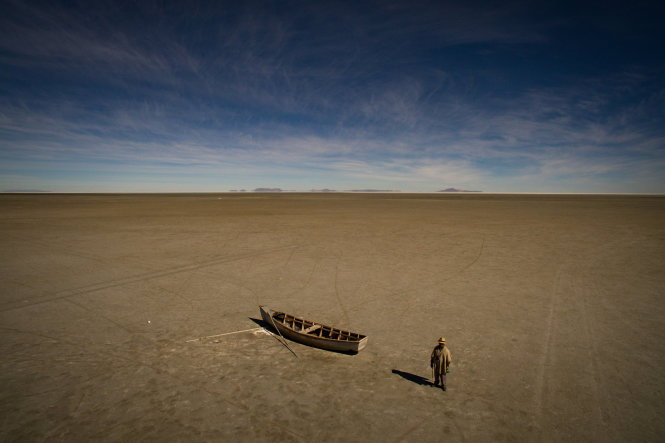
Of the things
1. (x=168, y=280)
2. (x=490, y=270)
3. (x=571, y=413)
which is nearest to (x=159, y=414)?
(x=571, y=413)

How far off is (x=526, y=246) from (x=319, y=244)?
1500 cm

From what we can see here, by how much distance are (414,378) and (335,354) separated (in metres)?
2.24

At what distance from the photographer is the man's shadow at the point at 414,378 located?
Answer: 718 cm

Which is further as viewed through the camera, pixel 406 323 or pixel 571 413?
pixel 406 323

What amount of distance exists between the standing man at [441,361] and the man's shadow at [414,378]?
35 cm

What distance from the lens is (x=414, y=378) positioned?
7375 millimetres

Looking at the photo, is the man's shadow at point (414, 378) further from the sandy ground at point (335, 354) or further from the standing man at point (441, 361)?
the standing man at point (441, 361)

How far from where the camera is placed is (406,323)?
1030cm

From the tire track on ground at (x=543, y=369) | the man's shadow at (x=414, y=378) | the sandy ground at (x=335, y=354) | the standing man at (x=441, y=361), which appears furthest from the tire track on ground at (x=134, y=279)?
the tire track on ground at (x=543, y=369)

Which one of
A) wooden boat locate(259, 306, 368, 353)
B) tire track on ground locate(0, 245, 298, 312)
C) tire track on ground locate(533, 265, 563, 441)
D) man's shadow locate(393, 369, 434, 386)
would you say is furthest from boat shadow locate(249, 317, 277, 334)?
tire track on ground locate(0, 245, 298, 312)

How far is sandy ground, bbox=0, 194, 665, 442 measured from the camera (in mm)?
6047

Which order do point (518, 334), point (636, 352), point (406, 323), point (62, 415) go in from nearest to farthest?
point (62, 415) < point (636, 352) < point (518, 334) < point (406, 323)

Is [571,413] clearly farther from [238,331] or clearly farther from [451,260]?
[451,260]

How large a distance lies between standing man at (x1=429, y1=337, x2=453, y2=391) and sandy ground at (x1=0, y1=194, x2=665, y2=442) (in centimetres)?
38
